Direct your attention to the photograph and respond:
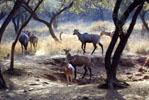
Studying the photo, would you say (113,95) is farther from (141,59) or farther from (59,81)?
(141,59)

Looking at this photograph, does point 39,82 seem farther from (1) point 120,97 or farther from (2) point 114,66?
(1) point 120,97

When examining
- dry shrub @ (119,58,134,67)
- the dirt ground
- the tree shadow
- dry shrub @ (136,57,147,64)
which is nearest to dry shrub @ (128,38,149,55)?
dry shrub @ (136,57,147,64)

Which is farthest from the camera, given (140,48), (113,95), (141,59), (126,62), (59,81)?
(140,48)

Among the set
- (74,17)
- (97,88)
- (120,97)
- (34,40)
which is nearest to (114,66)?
(97,88)

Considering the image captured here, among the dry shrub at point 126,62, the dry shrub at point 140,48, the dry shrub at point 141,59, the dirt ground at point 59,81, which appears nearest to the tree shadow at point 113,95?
the dirt ground at point 59,81

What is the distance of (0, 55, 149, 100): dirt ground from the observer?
862 cm

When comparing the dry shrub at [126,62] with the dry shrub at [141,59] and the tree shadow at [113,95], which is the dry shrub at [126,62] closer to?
the dry shrub at [141,59]

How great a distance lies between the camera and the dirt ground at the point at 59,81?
8625 mm

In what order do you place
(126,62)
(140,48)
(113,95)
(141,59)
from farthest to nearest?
(140,48) → (141,59) → (126,62) → (113,95)

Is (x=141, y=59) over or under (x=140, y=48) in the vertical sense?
under

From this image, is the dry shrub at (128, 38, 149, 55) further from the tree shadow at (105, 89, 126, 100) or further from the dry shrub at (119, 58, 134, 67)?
the tree shadow at (105, 89, 126, 100)

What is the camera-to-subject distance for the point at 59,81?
535 inches

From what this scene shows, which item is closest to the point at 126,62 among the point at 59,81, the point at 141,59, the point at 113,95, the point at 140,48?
the point at 141,59

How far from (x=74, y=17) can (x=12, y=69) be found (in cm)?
4832
